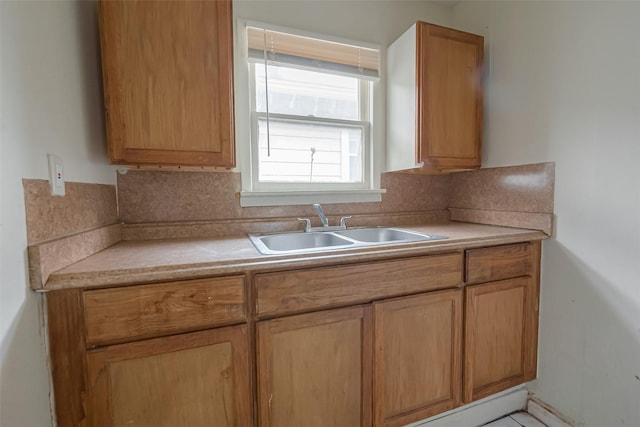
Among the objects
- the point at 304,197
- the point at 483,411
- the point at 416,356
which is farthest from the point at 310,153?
the point at 483,411

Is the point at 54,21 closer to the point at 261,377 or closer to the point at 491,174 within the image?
the point at 261,377

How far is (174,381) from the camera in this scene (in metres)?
0.97

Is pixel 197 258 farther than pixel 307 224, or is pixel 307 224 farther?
pixel 307 224

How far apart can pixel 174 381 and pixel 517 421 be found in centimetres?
170

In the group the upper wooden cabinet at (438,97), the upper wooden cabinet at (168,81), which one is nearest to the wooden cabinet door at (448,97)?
the upper wooden cabinet at (438,97)

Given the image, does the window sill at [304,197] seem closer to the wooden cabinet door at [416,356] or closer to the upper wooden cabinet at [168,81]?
the upper wooden cabinet at [168,81]

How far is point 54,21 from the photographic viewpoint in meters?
0.97

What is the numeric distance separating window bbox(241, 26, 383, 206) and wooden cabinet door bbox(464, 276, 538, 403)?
87cm

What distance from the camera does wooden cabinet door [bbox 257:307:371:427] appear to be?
1.07 metres

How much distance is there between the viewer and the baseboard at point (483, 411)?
55.2 inches

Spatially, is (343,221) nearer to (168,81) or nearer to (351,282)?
(351,282)

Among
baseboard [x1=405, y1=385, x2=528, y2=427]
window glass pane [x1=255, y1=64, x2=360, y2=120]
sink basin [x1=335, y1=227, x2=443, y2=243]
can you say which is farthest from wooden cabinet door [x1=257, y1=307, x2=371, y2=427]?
window glass pane [x1=255, y1=64, x2=360, y2=120]

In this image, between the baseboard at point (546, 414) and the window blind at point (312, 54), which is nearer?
the baseboard at point (546, 414)

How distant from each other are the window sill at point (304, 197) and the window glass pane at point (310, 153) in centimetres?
11
